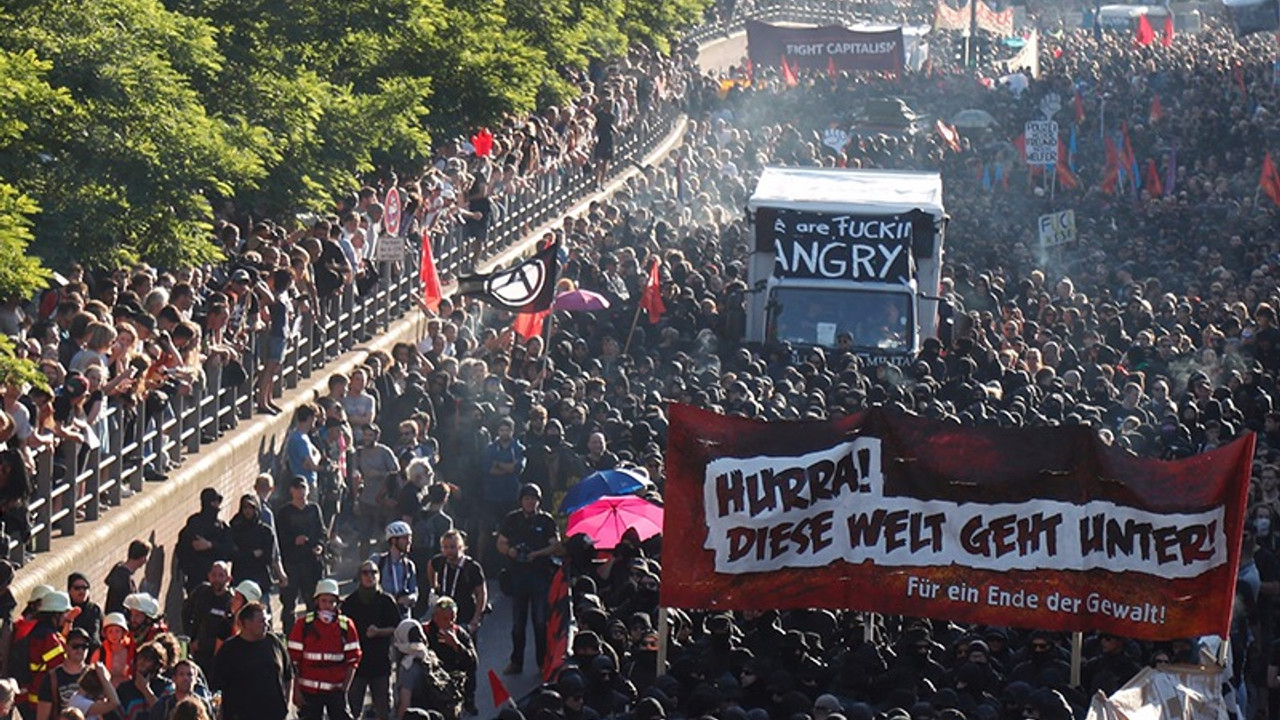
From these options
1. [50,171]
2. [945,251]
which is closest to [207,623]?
[50,171]

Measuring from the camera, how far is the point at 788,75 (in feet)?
208

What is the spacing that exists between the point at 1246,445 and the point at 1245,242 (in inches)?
926

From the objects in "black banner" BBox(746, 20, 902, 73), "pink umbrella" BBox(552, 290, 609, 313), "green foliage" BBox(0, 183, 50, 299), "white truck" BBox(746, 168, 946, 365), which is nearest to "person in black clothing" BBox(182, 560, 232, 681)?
"green foliage" BBox(0, 183, 50, 299)

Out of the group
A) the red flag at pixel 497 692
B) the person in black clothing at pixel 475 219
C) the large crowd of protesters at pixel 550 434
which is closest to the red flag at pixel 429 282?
the large crowd of protesters at pixel 550 434

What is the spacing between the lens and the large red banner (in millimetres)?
14047

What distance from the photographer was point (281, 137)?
1003 inches

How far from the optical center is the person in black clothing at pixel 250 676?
47.4ft

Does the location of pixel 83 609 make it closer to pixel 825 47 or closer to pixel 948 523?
pixel 948 523

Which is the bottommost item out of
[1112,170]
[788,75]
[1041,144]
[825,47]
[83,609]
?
[788,75]

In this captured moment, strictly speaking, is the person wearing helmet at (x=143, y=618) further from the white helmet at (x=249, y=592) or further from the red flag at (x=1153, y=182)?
the red flag at (x=1153, y=182)

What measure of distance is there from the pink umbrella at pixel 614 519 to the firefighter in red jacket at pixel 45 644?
14.3ft

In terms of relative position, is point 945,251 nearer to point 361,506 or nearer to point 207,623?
point 361,506

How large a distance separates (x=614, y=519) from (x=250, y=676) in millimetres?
4142

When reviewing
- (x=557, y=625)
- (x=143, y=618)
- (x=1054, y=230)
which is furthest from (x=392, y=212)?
(x=1054, y=230)
